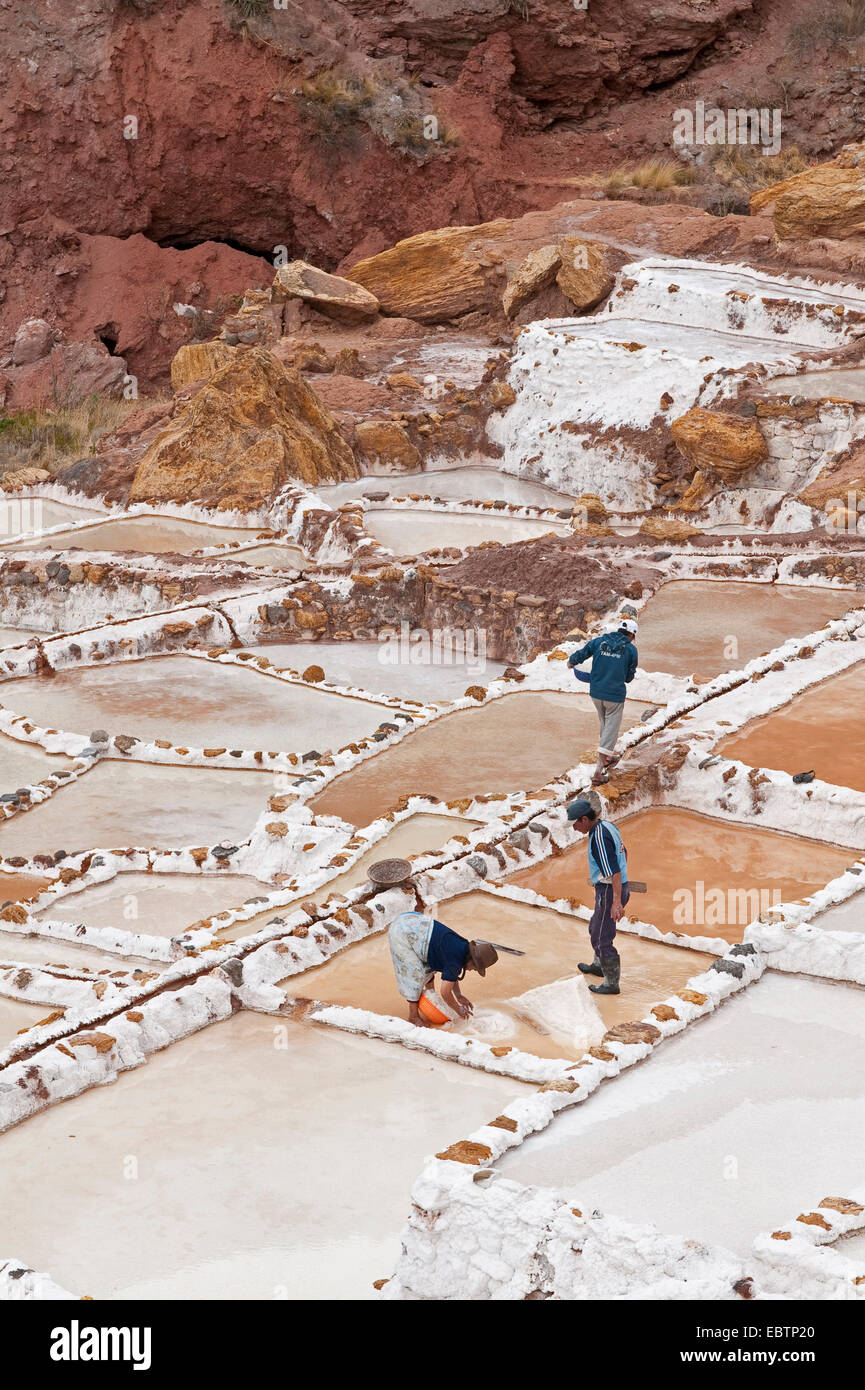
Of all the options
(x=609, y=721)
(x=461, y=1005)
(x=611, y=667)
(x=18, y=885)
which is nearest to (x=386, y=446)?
(x=609, y=721)

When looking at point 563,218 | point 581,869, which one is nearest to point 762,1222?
point 581,869

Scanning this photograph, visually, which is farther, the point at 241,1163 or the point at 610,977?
the point at 610,977

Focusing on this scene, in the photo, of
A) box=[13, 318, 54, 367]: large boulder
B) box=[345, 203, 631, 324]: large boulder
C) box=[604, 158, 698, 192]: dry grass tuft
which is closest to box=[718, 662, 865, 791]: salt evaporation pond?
box=[345, 203, 631, 324]: large boulder

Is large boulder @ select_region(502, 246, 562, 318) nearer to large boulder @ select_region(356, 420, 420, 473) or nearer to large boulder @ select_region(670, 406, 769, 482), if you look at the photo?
large boulder @ select_region(356, 420, 420, 473)

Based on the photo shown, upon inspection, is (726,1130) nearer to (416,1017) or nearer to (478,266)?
(416,1017)

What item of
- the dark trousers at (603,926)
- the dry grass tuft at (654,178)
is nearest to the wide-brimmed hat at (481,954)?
the dark trousers at (603,926)

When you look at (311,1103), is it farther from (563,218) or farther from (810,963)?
(563,218)
